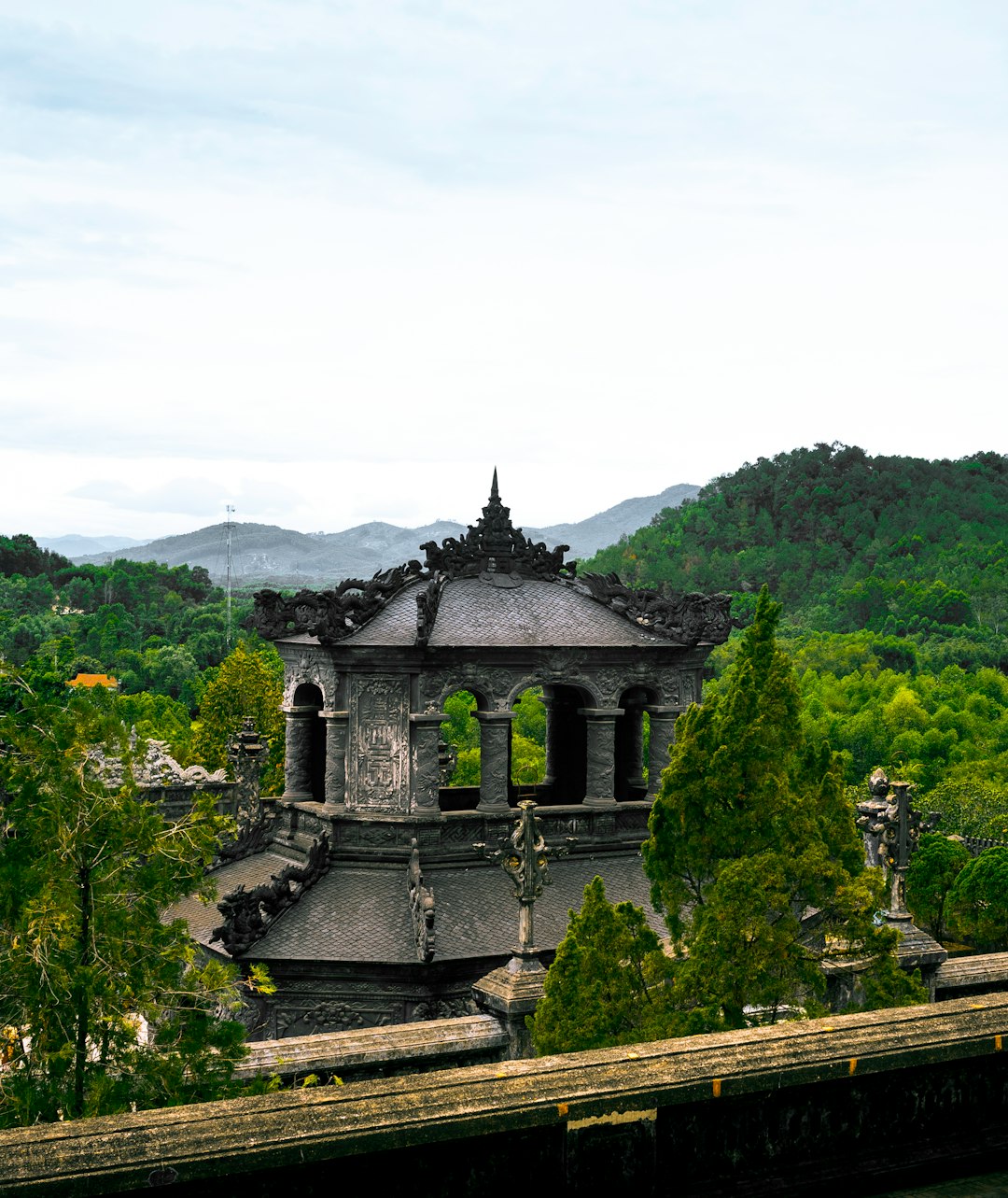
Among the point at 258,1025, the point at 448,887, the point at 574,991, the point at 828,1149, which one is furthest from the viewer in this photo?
the point at 448,887

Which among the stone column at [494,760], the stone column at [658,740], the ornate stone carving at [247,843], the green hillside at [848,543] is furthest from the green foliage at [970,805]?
the green hillside at [848,543]

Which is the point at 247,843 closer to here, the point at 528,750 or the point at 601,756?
the point at 601,756

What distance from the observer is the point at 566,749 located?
25.3m

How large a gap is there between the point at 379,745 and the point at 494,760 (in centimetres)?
194

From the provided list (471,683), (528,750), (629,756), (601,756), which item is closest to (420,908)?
(471,683)

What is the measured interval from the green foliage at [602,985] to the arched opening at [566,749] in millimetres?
11676

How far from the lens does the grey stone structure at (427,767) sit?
1789cm

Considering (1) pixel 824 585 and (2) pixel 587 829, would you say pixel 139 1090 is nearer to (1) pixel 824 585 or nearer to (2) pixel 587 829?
(2) pixel 587 829

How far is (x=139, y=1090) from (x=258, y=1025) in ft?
27.5

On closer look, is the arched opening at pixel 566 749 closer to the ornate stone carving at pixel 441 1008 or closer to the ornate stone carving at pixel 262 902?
the ornate stone carving at pixel 262 902

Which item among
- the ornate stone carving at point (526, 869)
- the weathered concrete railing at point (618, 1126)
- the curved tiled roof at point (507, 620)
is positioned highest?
the curved tiled roof at point (507, 620)

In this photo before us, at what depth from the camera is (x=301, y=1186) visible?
5816mm

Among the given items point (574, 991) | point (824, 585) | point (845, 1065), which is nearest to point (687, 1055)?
point (845, 1065)

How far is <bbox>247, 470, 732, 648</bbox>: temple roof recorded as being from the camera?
20.2 metres
